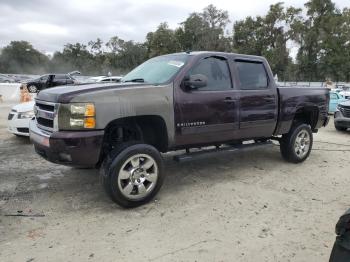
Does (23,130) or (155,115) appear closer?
(155,115)

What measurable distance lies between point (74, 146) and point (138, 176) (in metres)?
0.85

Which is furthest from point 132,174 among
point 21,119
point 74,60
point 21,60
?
point 21,60

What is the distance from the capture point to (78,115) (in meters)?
4.03

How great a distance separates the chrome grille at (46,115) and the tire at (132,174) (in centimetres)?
76

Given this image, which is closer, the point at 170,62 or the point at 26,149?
the point at 170,62

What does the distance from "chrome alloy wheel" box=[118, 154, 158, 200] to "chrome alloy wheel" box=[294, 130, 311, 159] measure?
3.33 m

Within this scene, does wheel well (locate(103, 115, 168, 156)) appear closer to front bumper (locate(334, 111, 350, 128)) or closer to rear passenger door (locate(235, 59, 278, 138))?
rear passenger door (locate(235, 59, 278, 138))

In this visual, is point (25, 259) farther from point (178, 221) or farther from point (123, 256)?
point (178, 221)

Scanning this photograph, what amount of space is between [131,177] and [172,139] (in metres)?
0.79

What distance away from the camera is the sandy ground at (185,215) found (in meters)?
3.41

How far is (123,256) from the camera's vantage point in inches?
130

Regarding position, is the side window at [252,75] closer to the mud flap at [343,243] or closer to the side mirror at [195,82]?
the side mirror at [195,82]

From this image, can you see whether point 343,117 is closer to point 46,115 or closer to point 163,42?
point 46,115

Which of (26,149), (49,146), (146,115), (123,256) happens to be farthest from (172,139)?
(26,149)
